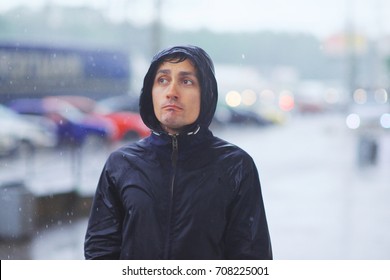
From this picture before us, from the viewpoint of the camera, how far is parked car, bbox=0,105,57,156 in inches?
277

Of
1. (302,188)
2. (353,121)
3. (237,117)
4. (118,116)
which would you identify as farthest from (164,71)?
(353,121)

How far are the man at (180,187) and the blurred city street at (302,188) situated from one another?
100 inches

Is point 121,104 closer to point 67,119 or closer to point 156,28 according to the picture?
point 156,28

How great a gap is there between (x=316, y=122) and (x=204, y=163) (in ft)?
19.6

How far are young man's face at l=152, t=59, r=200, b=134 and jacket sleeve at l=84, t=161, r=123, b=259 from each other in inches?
9.9

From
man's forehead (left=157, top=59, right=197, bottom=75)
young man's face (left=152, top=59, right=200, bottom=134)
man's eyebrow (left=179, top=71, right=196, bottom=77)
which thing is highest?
man's forehead (left=157, top=59, right=197, bottom=75)

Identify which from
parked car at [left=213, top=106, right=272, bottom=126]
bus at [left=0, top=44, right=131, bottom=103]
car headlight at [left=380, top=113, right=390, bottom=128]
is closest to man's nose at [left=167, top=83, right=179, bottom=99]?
parked car at [left=213, top=106, right=272, bottom=126]

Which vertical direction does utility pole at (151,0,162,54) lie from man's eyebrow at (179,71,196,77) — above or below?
above

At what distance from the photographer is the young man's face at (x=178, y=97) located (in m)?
1.99

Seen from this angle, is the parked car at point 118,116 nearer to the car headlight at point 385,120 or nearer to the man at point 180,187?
the man at point 180,187

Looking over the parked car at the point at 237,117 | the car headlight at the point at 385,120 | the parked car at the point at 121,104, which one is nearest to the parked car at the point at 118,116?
the parked car at the point at 121,104

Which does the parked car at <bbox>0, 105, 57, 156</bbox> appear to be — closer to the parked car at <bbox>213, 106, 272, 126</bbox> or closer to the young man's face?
the parked car at <bbox>213, 106, 272, 126</bbox>

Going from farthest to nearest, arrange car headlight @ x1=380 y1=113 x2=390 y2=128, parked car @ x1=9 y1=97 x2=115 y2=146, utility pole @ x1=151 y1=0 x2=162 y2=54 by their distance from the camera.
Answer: car headlight @ x1=380 y1=113 x2=390 y2=128
parked car @ x1=9 y1=97 x2=115 y2=146
utility pole @ x1=151 y1=0 x2=162 y2=54

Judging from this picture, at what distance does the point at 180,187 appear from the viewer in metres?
1.94
